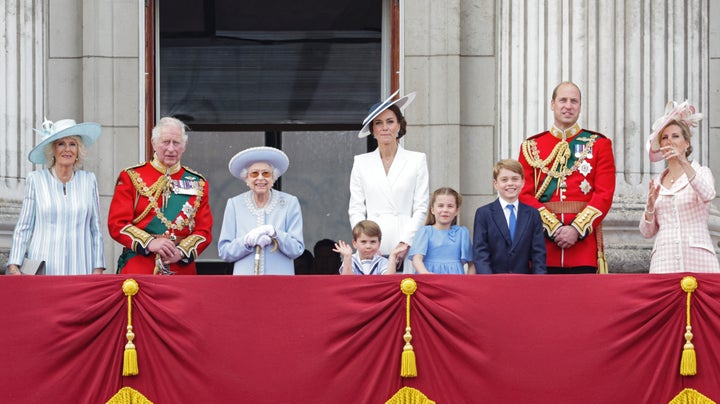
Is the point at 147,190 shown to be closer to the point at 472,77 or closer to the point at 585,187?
the point at 585,187

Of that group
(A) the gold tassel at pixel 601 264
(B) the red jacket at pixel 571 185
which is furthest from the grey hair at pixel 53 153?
(A) the gold tassel at pixel 601 264

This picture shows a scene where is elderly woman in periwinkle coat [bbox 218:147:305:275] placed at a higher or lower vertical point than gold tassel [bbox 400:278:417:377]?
higher

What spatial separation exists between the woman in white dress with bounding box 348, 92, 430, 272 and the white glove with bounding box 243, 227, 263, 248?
76 cm

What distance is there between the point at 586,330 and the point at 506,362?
0.50m

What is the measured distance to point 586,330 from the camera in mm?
9406

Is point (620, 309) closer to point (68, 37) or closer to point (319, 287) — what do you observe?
point (319, 287)

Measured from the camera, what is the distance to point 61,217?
1038cm

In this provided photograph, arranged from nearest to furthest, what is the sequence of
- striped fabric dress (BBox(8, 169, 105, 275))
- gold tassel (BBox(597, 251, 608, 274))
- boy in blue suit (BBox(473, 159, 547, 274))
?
boy in blue suit (BBox(473, 159, 547, 274)) < striped fabric dress (BBox(8, 169, 105, 275)) < gold tassel (BBox(597, 251, 608, 274))

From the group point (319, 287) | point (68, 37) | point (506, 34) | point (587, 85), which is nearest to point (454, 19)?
point (506, 34)

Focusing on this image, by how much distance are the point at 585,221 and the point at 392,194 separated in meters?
1.27

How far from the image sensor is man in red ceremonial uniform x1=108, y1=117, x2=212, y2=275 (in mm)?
10359

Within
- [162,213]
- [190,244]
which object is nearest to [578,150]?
[190,244]

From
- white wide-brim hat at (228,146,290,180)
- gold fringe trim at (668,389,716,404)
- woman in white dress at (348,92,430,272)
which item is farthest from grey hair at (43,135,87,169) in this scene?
gold fringe trim at (668,389,716,404)

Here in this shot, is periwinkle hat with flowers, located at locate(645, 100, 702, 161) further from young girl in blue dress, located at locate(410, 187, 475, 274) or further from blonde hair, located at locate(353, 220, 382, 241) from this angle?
blonde hair, located at locate(353, 220, 382, 241)
